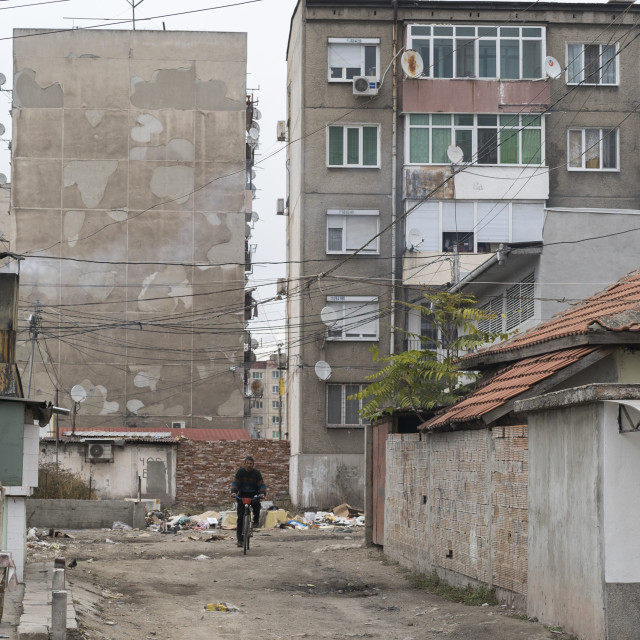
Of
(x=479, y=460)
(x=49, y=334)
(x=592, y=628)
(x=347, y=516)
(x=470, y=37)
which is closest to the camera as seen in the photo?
(x=592, y=628)

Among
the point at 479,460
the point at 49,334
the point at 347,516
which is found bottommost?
the point at 347,516

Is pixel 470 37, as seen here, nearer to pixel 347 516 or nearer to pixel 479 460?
pixel 347 516

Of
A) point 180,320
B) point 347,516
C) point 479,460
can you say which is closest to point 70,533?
point 347,516

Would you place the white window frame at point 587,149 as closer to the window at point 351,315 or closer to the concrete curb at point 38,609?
the window at point 351,315

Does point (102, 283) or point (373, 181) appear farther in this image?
point (102, 283)

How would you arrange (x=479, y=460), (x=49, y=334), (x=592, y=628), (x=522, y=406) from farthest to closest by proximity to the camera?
(x=49, y=334)
(x=479, y=460)
(x=522, y=406)
(x=592, y=628)

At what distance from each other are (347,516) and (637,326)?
2460cm

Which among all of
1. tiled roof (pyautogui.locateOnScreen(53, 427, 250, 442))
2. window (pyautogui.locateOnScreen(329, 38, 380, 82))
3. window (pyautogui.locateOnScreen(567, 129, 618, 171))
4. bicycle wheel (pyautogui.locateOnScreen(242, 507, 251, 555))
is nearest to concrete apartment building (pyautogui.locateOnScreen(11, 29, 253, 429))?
tiled roof (pyautogui.locateOnScreen(53, 427, 250, 442))

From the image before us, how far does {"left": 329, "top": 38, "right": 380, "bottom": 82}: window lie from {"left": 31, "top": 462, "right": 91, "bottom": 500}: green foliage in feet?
60.7

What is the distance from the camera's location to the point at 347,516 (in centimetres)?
3578

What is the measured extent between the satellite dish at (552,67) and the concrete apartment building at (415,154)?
12 cm

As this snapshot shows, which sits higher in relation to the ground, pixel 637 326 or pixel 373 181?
pixel 373 181

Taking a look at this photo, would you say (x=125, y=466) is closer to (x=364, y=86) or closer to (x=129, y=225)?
(x=129, y=225)

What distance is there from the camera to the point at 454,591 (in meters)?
14.6
